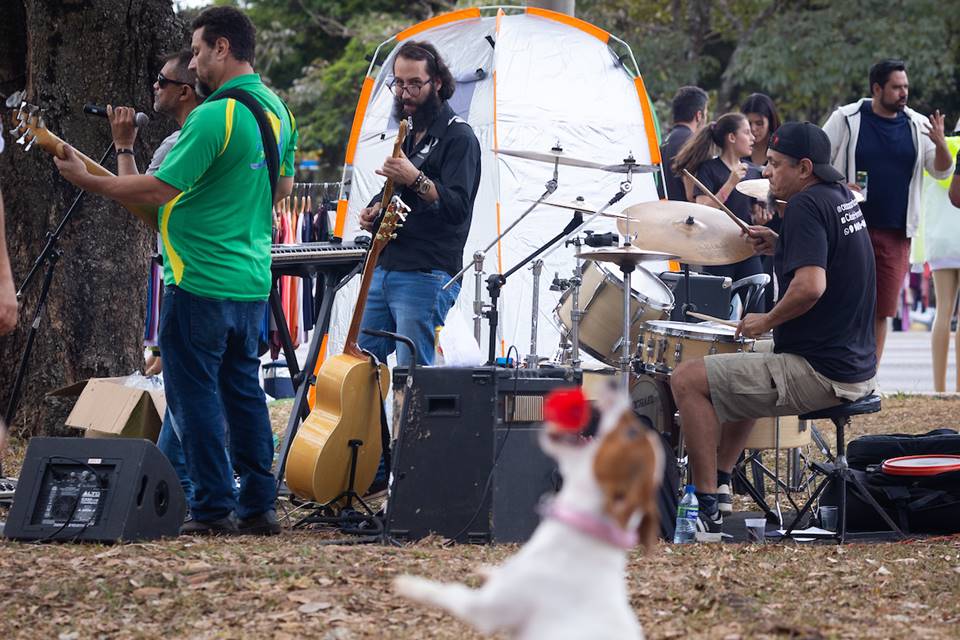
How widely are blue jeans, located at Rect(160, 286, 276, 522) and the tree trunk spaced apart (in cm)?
218

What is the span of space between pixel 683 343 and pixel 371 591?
7.98ft

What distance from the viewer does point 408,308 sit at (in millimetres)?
6227

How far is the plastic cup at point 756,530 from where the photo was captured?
19.1 ft

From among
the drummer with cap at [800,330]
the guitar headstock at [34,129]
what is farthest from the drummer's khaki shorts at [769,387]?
the guitar headstock at [34,129]

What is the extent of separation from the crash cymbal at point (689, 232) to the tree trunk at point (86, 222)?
303 cm

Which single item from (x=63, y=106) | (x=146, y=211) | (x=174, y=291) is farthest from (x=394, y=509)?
(x=63, y=106)

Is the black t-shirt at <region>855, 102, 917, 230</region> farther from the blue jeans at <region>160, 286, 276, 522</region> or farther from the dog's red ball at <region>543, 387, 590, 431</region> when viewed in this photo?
the dog's red ball at <region>543, 387, 590, 431</region>

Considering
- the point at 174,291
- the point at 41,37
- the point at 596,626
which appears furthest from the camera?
the point at 41,37

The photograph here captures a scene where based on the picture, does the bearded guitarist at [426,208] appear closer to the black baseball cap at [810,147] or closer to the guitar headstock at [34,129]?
the black baseball cap at [810,147]

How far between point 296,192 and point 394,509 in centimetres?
776

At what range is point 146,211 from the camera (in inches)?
222

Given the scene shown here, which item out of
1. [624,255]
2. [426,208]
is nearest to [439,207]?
[426,208]

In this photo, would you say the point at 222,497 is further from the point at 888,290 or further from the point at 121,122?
the point at 888,290

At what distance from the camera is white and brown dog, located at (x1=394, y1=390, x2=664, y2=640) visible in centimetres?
232
